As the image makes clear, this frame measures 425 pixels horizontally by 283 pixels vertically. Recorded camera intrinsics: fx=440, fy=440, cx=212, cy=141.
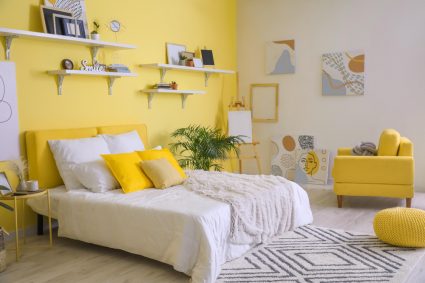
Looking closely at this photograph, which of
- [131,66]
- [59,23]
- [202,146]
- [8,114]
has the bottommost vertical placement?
[202,146]

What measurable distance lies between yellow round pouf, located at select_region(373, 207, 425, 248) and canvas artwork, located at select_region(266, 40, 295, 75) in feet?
11.4

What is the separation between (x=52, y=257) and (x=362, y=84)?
4593mm

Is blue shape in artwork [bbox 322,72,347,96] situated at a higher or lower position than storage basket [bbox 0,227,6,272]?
higher

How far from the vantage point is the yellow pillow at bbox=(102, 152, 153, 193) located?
389cm

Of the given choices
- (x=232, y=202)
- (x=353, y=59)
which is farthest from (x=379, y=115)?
(x=232, y=202)

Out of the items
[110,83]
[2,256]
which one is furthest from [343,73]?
[2,256]

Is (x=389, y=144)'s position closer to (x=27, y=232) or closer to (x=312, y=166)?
(x=312, y=166)

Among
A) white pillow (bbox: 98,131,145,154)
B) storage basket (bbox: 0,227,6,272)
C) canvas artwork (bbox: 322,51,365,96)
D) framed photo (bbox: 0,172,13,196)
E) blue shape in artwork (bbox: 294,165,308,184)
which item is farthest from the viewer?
blue shape in artwork (bbox: 294,165,308,184)

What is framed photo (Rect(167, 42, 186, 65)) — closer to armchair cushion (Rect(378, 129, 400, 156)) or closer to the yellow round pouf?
armchair cushion (Rect(378, 129, 400, 156))

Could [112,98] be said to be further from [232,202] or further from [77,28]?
[232,202]

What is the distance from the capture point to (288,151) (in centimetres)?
678

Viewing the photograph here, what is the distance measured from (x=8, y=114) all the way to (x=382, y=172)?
3843mm

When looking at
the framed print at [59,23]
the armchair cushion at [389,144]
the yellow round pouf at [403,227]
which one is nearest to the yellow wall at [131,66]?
the framed print at [59,23]

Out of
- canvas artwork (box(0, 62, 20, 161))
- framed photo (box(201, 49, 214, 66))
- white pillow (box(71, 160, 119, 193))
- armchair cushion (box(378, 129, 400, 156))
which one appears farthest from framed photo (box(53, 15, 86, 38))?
armchair cushion (box(378, 129, 400, 156))
